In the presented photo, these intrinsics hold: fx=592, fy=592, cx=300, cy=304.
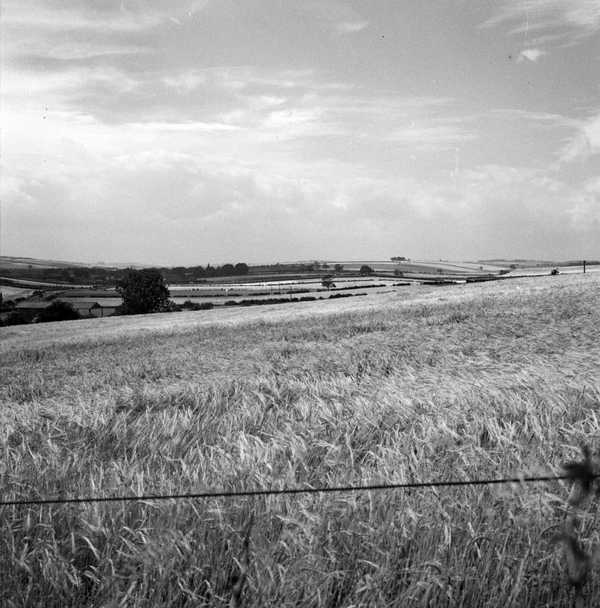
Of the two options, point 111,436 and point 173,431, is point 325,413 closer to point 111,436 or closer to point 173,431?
point 173,431

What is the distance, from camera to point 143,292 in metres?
74.8

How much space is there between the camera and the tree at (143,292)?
73.3 meters

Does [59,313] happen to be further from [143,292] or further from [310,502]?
[310,502]

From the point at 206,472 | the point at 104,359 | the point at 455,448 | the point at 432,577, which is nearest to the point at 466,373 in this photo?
the point at 455,448

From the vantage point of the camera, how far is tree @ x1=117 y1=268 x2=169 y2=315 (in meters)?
73.3

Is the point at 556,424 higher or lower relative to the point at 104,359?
higher

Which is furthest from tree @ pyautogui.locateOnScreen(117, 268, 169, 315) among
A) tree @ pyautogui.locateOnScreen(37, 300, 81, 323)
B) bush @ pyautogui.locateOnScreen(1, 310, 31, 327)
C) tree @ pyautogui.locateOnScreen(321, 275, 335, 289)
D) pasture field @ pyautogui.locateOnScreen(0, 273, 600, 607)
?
pasture field @ pyautogui.locateOnScreen(0, 273, 600, 607)


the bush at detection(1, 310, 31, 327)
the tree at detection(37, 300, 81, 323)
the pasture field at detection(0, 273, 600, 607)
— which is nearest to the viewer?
the pasture field at detection(0, 273, 600, 607)

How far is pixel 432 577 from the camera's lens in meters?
2.33

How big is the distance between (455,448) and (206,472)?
5.17ft

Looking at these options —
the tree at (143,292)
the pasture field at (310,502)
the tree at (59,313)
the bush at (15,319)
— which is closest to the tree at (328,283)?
the tree at (143,292)

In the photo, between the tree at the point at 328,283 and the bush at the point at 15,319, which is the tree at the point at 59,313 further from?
the tree at the point at 328,283

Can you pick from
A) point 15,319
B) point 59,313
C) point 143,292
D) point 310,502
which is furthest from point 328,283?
point 310,502

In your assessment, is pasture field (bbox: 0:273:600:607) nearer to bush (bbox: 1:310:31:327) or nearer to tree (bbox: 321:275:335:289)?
tree (bbox: 321:275:335:289)
